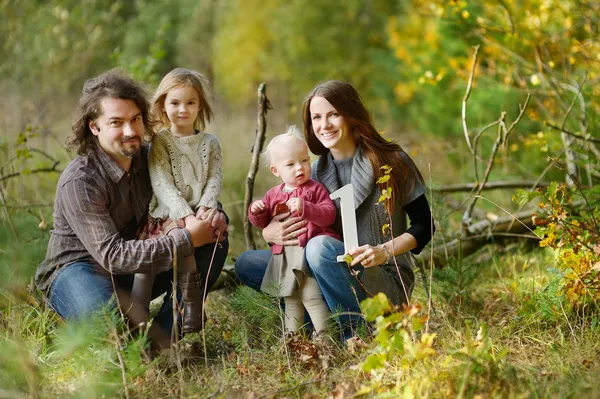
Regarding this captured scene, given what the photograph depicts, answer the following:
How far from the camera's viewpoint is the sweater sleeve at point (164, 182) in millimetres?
2861

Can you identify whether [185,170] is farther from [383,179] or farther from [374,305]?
[374,305]

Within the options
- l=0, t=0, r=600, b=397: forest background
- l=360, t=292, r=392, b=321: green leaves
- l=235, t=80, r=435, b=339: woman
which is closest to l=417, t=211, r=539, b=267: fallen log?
l=0, t=0, r=600, b=397: forest background

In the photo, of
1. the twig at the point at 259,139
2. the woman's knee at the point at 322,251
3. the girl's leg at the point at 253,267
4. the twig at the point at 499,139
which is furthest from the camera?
the twig at the point at 259,139

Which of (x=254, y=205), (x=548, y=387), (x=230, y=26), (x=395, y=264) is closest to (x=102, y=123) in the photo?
(x=254, y=205)

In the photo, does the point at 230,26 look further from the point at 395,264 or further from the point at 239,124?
the point at 395,264

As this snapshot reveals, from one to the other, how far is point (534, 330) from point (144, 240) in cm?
177

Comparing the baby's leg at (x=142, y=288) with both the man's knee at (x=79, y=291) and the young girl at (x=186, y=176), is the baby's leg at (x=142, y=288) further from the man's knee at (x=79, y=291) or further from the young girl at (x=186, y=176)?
the man's knee at (x=79, y=291)

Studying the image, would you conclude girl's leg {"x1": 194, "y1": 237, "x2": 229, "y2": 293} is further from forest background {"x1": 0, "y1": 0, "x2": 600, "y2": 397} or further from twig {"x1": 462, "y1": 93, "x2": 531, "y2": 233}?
twig {"x1": 462, "y1": 93, "x2": 531, "y2": 233}

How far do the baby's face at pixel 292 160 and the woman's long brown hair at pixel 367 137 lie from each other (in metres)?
0.25

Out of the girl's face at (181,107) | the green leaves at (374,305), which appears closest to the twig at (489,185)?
the girl's face at (181,107)

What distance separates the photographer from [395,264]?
2840 mm

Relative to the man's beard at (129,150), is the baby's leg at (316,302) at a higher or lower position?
lower

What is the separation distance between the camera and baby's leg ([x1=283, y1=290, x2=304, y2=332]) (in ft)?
9.78

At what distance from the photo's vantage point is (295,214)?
2.90 metres
